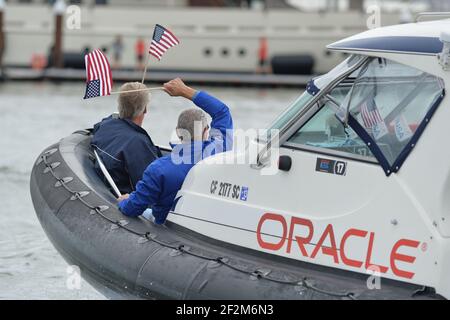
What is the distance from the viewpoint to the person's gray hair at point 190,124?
7.16 m

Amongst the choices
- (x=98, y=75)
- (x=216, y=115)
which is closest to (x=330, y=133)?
(x=216, y=115)

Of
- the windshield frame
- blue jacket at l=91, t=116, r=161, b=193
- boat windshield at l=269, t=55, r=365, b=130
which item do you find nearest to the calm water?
blue jacket at l=91, t=116, r=161, b=193

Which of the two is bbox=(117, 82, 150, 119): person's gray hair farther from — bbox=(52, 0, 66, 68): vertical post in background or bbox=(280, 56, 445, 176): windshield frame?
bbox=(52, 0, 66, 68): vertical post in background

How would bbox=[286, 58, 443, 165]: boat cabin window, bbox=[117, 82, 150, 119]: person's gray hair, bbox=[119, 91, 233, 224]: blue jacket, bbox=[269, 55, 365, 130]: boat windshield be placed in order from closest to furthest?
bbox=[286, 58, 443, 165]: boat cabin window
bbox=[269, 55, 365, 130]: boat windshield
bbox=[119, 91, 233, 224]: blue jacket
bbox=[117, 82, 150, 119]: person's gray hair

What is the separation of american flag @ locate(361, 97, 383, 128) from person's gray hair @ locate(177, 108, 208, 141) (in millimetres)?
1326

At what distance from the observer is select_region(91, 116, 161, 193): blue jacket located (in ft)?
26.7

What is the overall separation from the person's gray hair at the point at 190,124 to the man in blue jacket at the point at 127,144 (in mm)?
916

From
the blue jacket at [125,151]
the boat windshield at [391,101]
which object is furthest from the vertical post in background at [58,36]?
the boat windshield at [391,101]

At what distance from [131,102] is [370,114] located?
8.16ft

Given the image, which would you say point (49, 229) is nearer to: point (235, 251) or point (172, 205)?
point (172, 205)

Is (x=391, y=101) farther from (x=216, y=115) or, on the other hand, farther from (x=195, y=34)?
(x=195, y=34)

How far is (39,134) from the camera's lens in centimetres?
2022

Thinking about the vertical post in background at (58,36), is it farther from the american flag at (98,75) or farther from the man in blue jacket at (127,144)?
the american flag at (98,75)

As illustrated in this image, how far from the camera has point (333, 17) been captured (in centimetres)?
3919
